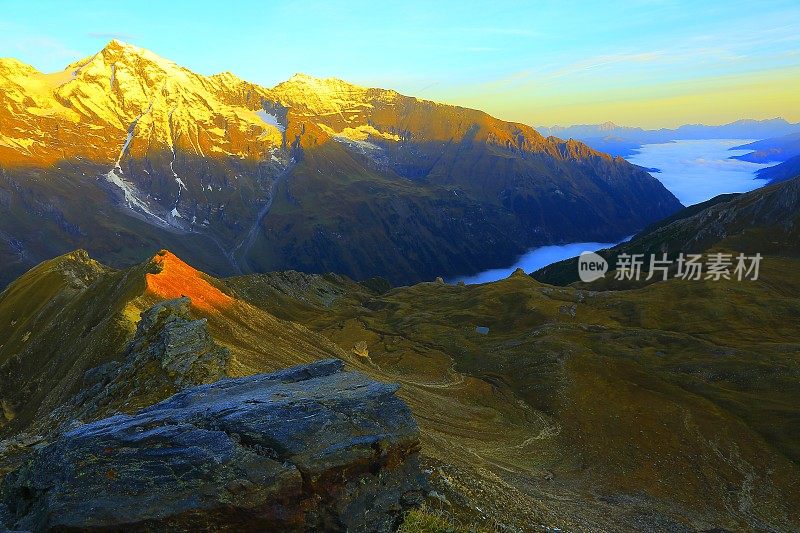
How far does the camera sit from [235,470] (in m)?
19.0

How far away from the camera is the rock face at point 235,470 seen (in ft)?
58.9

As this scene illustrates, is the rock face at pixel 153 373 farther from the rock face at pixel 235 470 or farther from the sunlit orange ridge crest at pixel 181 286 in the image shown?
the sunlit orange ridge crest at pixel 181 286

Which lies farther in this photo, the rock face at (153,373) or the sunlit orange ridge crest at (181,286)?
the sunlit orange ridge crest at (181,286)

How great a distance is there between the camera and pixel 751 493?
5428 centimetres

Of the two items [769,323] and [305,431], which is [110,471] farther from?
[769,323]

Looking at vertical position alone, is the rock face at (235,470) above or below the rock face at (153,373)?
above

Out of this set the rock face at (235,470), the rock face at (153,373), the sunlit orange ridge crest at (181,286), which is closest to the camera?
the rock face at (235,470)

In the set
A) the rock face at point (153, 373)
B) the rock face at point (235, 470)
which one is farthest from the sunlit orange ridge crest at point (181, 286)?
the rock face at point (235, 470)

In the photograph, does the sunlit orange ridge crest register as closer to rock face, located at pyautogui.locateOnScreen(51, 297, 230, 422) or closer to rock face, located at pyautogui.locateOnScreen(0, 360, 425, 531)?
rock face, located at pyautogui.locateOnScreen(51, 297, 230, 422)

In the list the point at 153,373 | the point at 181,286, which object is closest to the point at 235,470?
the point at 153,373

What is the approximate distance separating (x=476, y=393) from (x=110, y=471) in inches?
2886

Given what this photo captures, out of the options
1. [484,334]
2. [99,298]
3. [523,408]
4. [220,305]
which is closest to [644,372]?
[523,408]

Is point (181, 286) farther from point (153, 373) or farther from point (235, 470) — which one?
point (235, 470)

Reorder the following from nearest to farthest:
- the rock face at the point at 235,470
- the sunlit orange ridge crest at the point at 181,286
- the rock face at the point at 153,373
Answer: the rock face at the point at 235,470
the rock face at the point at 153,373
the sunlit orange ridge crest at the point at 181,286
